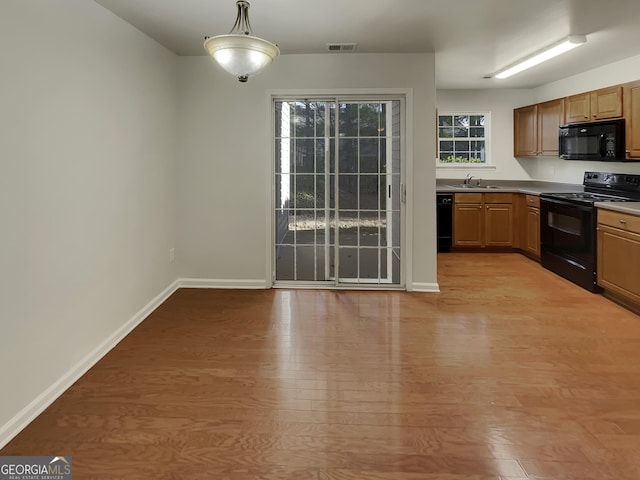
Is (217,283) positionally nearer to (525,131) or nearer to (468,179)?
(468,179)

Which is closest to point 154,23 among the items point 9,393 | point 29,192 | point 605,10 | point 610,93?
point 29,192

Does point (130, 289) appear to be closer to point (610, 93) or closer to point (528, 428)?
point (528, 428)

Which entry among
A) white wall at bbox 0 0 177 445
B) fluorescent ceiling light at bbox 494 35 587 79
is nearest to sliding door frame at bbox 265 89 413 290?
white wall at bbox 0 0 177 445

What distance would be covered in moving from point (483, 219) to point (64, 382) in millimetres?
5661

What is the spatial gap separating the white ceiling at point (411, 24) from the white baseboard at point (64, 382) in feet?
7.89

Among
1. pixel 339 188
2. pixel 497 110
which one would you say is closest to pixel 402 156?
pixel 339 188

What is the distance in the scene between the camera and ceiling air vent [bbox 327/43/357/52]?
13.6 ft

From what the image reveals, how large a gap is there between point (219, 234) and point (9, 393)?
275 cm

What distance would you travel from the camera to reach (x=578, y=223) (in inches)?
185

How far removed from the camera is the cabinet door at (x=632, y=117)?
4.45 meters

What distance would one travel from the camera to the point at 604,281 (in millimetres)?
4332

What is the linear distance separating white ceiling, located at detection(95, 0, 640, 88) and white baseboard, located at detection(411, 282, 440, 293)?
2.40m

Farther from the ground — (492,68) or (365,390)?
(492,68)

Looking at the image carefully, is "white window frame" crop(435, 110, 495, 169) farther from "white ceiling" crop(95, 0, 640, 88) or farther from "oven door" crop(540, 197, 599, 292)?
"white ceiling" crop(95, 0, 640, 88)
